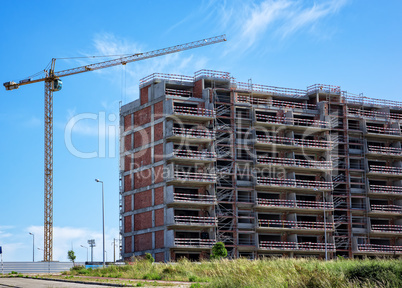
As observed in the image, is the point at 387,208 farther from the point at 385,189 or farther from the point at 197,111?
the point at 197,111

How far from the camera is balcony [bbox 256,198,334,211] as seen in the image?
2857 inches

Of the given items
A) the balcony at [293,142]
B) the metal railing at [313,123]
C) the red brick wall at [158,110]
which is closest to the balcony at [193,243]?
the balcony at [293,142]

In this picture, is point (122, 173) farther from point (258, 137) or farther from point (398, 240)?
point (398, 240)

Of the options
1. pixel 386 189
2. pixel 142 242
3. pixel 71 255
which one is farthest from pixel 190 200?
pixel 71 255

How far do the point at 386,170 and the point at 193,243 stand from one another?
31.6m

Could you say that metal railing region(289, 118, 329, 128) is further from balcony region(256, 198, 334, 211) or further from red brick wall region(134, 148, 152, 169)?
red brick wall region(134, 148, 152, 169)

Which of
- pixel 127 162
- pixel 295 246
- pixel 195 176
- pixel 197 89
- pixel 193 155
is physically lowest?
pixel 295 246

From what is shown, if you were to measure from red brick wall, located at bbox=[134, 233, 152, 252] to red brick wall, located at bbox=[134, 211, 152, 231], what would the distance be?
100 centimetres

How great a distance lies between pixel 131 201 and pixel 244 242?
1518 centimetres

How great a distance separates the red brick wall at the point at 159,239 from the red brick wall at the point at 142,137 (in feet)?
38.2

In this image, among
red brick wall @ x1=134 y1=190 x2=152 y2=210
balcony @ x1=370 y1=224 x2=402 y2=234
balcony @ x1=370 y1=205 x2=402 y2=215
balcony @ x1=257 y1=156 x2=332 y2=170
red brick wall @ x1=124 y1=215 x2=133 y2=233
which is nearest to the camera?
red brick wall @ x1=134 y1=190 x2=152 y2=210

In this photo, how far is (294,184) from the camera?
74.9 meters

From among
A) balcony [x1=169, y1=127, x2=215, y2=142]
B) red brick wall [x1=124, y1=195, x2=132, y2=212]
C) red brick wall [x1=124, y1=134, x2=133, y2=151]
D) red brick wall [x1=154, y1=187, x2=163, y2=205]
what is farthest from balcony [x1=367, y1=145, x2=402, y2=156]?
red brick wall [x1=124, y1=195, x2=132, y2=212]

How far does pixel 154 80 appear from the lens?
73.4 meters
